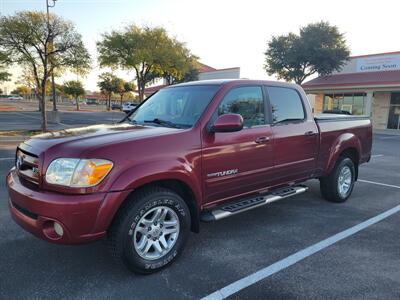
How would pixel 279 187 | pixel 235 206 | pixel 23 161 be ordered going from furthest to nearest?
pixel 279 187 → pixel 235 206 → pixel 23 161

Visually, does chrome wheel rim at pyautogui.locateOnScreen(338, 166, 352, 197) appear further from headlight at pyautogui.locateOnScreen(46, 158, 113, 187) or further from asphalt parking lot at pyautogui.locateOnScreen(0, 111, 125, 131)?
asphalt parking lot at pyautogui.locateOnScreen(0, 111, 125, 131)

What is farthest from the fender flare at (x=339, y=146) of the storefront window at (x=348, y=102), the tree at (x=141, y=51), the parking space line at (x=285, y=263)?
the storefront window at (x=348, y=102)

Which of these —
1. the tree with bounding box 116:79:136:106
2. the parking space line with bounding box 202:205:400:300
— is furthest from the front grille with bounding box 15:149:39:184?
the tree with bounding box 116:79:136:106

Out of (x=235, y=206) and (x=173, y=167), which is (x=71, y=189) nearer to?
(x=173, y=167)

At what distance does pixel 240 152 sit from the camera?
381cm

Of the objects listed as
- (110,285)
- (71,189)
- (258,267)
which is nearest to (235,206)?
(258,267)

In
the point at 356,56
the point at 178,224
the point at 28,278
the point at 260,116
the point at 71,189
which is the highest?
the point at 356,56

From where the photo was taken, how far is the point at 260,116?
4195 mm

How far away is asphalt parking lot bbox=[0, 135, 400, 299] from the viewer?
→ 2908 millimetres

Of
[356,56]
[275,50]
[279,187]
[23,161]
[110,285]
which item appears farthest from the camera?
[275,50]

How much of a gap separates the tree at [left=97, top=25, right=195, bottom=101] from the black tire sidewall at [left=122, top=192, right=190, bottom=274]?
74.6 feet

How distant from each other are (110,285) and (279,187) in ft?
8.56

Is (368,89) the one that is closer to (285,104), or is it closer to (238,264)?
(285,104)

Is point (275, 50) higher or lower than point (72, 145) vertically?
higher
